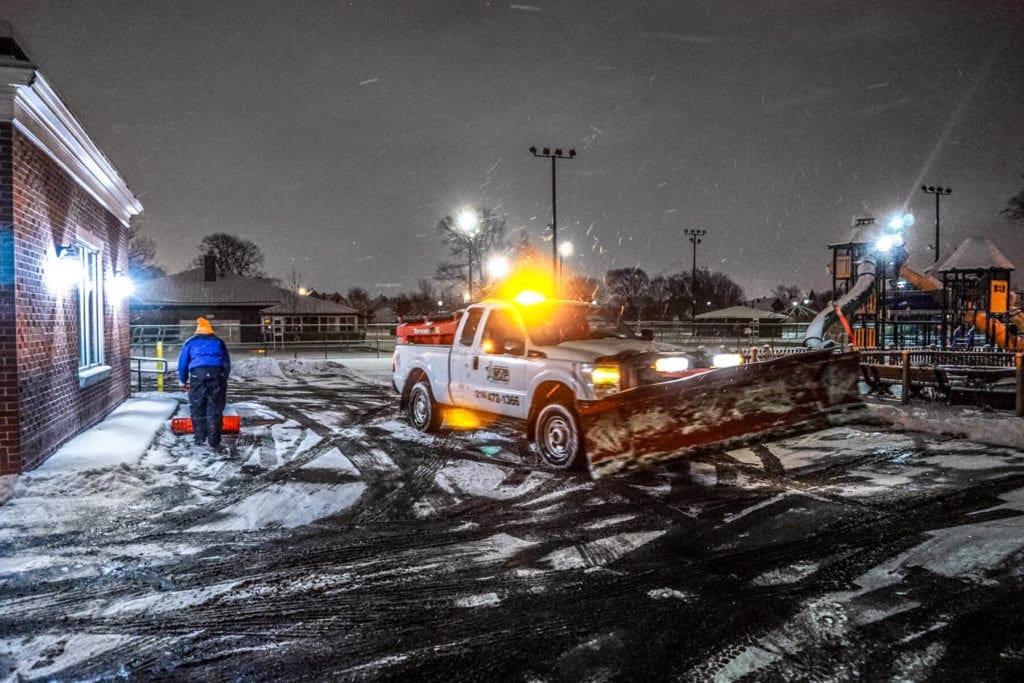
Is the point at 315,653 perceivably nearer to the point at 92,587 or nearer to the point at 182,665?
the point at 182,665

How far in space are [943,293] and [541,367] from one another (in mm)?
23045

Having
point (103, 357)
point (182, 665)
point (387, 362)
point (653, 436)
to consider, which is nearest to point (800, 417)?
point (653, 436)

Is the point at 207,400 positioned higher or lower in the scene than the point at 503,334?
lower

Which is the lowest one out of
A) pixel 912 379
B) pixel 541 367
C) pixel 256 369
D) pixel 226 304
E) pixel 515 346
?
pixel 256 369

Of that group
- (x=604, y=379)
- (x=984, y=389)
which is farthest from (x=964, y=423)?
(x=604, y=379)

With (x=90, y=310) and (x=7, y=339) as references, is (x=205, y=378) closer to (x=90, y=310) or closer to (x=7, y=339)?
(x=7, y=339)

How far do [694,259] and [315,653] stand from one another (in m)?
69.6

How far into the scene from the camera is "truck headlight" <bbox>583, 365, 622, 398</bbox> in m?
8.00

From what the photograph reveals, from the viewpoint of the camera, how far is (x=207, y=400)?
33.0ft

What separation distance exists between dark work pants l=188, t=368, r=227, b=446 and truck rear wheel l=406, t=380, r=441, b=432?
9.49 ft

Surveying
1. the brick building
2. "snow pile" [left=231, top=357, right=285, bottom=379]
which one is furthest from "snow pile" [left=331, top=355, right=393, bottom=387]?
the brick building

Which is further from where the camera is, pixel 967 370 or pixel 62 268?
pixel 967 370

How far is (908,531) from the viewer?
5.80 meters

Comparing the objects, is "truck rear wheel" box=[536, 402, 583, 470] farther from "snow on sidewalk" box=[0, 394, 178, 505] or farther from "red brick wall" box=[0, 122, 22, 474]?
"red brick wall" box=[0, 122, 22, 474]
